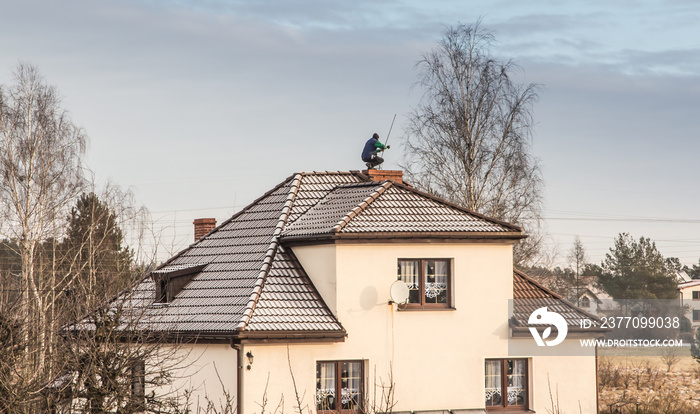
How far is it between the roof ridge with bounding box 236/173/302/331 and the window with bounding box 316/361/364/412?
203 centimetres

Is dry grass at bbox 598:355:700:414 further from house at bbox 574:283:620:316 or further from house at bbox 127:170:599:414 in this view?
house at bbox 574:283:620:316

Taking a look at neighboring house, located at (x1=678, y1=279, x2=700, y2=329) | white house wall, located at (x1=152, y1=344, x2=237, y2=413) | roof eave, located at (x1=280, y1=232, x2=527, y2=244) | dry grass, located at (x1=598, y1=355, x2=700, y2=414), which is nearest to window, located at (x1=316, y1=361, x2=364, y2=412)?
white house wall, located at (x1=152, y1=344, x2=237, y2=413)

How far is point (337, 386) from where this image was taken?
65.3ft

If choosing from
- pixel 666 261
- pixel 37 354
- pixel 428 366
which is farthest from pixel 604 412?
pixel 666 261

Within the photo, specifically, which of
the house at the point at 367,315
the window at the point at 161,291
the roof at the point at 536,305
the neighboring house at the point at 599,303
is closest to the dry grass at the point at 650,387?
the roof at the point at 536,305

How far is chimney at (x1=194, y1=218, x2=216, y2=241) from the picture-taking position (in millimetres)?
26766

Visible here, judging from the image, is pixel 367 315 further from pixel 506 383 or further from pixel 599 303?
pixel 599 303

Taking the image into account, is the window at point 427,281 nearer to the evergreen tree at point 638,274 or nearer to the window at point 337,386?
the window at point 337,386

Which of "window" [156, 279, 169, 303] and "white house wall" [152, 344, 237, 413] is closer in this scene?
"white house wall" [152, 344, 237, 413]

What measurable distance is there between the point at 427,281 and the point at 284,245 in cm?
358

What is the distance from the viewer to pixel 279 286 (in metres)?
20.4

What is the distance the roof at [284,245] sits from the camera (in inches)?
771

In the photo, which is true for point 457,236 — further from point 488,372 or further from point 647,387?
point 647,387

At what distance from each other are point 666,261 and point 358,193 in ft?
136
